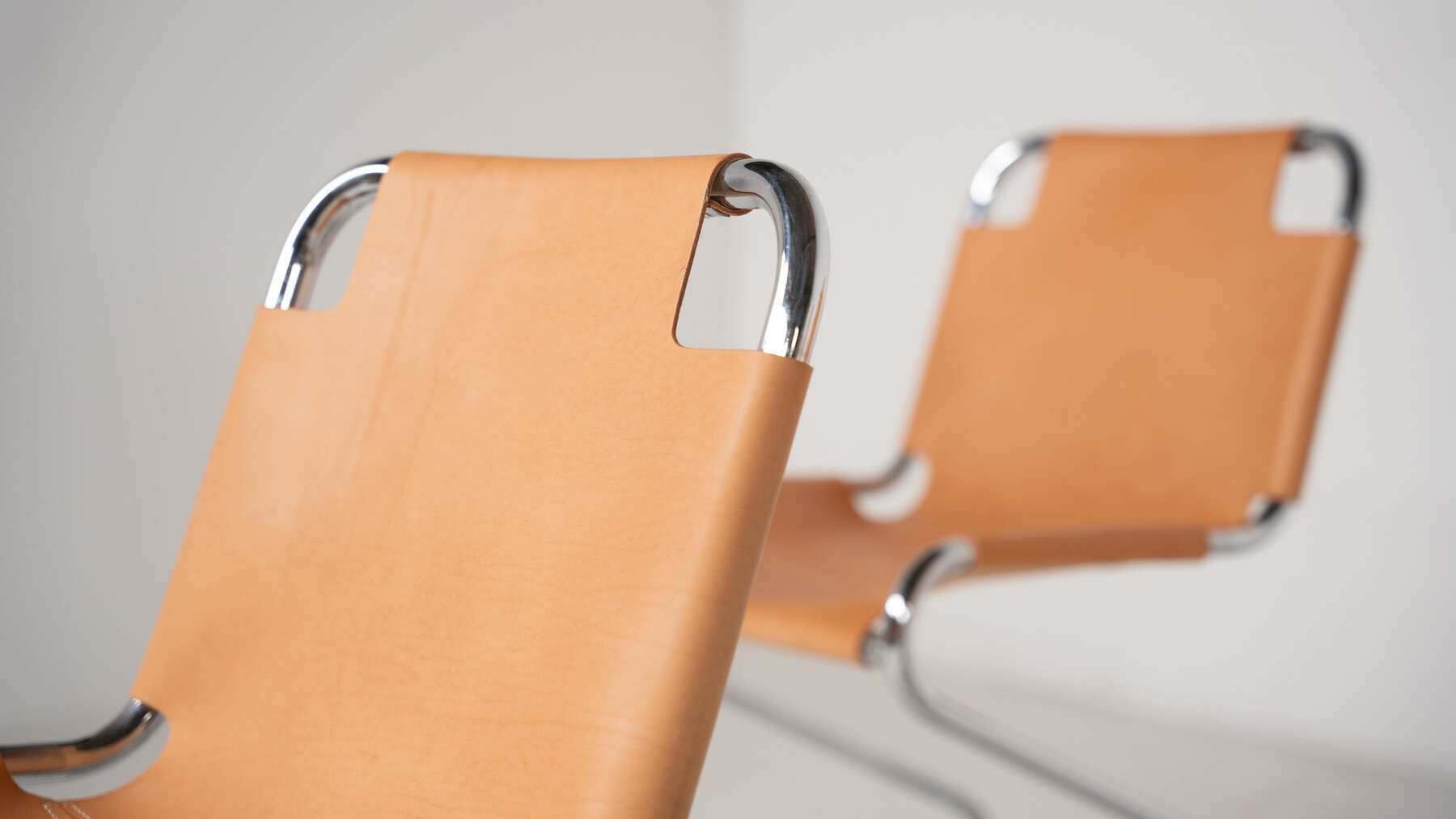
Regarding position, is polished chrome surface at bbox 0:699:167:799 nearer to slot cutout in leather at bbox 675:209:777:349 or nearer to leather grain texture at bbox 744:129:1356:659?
leather grain texture at bbox 744:129:1356:659

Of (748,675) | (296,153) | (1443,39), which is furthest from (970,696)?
(296,153)

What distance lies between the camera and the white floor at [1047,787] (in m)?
1.37

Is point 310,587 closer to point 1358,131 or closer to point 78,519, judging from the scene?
point 78,519

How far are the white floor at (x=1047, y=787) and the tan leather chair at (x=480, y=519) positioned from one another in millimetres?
818

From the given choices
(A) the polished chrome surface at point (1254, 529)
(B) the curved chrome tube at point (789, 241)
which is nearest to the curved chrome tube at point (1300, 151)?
(A) the polished chrome surface at point (1254, 529)

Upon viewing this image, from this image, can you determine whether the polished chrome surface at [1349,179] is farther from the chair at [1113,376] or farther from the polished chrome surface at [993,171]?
the polished chrome surface at [993,171]

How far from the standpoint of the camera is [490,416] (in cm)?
42

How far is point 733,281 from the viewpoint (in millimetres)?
2236

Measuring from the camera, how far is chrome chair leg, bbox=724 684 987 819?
2.87ft

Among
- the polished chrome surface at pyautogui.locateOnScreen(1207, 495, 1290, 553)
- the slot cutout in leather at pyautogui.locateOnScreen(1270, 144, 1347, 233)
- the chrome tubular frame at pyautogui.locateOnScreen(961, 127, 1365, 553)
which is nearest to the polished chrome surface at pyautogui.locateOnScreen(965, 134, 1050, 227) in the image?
the chrome tubular frame at pyautogui.locateOnScreen(961, 127, 1365, 553)

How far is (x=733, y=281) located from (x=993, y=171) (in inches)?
42.2

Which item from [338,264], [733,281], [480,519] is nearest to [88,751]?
[480,519]

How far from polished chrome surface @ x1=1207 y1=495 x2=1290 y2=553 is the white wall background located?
67 centimetres

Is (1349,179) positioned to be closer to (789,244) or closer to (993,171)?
(993,171)
